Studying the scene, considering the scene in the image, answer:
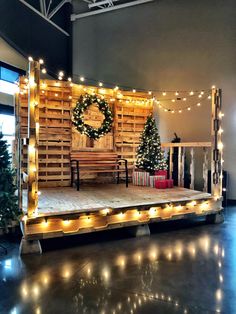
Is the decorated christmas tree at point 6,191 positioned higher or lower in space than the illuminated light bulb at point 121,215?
higher

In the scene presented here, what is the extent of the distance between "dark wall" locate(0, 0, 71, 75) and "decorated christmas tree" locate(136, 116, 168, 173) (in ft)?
11.4

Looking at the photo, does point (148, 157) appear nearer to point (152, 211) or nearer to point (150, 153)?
point (150, 153)

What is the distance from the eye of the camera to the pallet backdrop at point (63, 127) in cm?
671

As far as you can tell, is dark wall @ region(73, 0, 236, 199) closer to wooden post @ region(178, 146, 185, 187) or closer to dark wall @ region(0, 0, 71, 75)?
dark wall @ region(0, 0, 71, 75)

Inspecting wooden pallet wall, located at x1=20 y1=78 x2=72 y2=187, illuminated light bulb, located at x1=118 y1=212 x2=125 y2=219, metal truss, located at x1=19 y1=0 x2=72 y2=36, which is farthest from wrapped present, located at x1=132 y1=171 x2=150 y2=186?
metal truss, located at x1=19 y1=0 x2=72 y2=36

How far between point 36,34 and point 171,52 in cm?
381

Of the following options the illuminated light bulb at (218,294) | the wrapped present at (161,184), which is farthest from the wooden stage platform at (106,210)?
the illuminated light bulb at (218,294)

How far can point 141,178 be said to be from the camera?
695 centimetres

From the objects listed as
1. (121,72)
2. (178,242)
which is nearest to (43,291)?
(178,242)

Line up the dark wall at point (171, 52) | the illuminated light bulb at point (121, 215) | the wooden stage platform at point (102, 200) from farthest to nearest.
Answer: the dark wall at point (171, 52) → the illuminated light bulb at point (121, 215) → the wooden stage platform at point (102, 200)

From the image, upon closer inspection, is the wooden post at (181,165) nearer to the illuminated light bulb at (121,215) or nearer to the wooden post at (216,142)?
the wooden post at (216,142)

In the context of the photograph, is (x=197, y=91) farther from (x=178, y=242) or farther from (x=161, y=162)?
(x=178, y=242)

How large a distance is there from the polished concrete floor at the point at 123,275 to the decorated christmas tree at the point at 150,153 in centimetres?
257

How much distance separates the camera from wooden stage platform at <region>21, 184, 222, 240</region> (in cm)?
384
